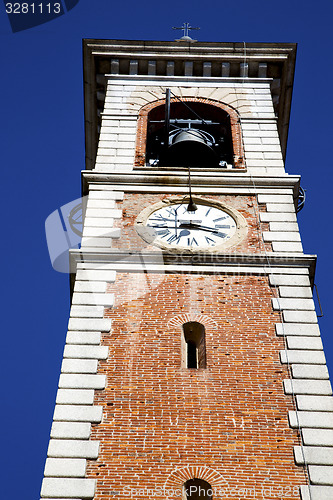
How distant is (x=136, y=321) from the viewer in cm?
1516

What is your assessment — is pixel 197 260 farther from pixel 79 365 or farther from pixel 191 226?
pixel 79 365

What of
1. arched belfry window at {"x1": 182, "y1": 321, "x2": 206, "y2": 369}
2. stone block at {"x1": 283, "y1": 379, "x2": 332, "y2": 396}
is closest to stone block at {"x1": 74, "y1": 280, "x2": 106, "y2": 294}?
arched belfry window at {"x1": 182, "y1": 321, "x2": 206, "y2": 369}

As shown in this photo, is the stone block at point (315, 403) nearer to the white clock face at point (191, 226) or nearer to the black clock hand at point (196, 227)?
the white clock face at point (191, 226)

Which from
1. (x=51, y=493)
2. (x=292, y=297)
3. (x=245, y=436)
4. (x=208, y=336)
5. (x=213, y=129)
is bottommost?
(x=51, y=493)

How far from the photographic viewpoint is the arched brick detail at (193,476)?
12.3 metres

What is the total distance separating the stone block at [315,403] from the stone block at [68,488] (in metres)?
3.44

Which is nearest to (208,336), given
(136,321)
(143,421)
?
(136,321)

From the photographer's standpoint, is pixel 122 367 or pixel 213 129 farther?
pixel 213 129

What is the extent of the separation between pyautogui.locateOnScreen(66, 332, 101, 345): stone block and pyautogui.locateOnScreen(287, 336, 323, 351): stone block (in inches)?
126

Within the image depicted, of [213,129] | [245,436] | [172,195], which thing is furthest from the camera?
[213,129]

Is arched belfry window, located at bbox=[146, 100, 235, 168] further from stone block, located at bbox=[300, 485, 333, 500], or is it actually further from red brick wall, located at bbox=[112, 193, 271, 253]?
stone block, located at bbox=[300, 485, 333, 500]

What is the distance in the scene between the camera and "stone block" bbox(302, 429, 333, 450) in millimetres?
12891

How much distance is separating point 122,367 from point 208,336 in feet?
5.42

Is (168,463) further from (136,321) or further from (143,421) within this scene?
(136,321)
